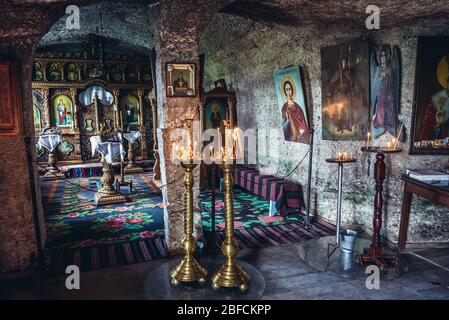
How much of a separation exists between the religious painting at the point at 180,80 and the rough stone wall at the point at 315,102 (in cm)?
225

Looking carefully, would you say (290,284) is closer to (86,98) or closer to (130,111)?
(130,111)

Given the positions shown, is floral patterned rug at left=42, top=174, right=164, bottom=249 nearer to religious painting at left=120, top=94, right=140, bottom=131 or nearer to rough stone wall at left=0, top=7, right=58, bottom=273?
rough stone wall at left=0, top=7, right=58, bottom=273

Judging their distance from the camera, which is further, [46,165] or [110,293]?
[46,165]

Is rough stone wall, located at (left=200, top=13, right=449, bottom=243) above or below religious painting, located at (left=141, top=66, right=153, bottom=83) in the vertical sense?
below

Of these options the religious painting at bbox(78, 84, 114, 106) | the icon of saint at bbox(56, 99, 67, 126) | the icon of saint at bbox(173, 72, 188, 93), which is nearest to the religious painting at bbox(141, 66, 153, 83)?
the religious painting at bbox(78, 84, 114, 106)

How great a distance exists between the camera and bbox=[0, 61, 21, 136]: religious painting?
3.80 metres

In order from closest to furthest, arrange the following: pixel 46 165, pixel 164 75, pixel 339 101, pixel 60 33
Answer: pixel 164 75 → pixel 339 101 → pixel 60 33 → pixel 46 165

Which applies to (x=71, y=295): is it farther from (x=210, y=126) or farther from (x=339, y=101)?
(x=210, y=126)

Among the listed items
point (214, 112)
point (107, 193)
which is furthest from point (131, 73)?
point (107, 193)

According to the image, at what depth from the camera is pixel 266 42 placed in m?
7.02

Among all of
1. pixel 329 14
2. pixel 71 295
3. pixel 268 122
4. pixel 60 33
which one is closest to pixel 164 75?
pixel 329 14

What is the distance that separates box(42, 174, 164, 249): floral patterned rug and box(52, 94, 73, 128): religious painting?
4.06 metres

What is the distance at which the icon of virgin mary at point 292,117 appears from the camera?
6.26 metres

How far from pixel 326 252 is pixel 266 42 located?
4.37 meters
